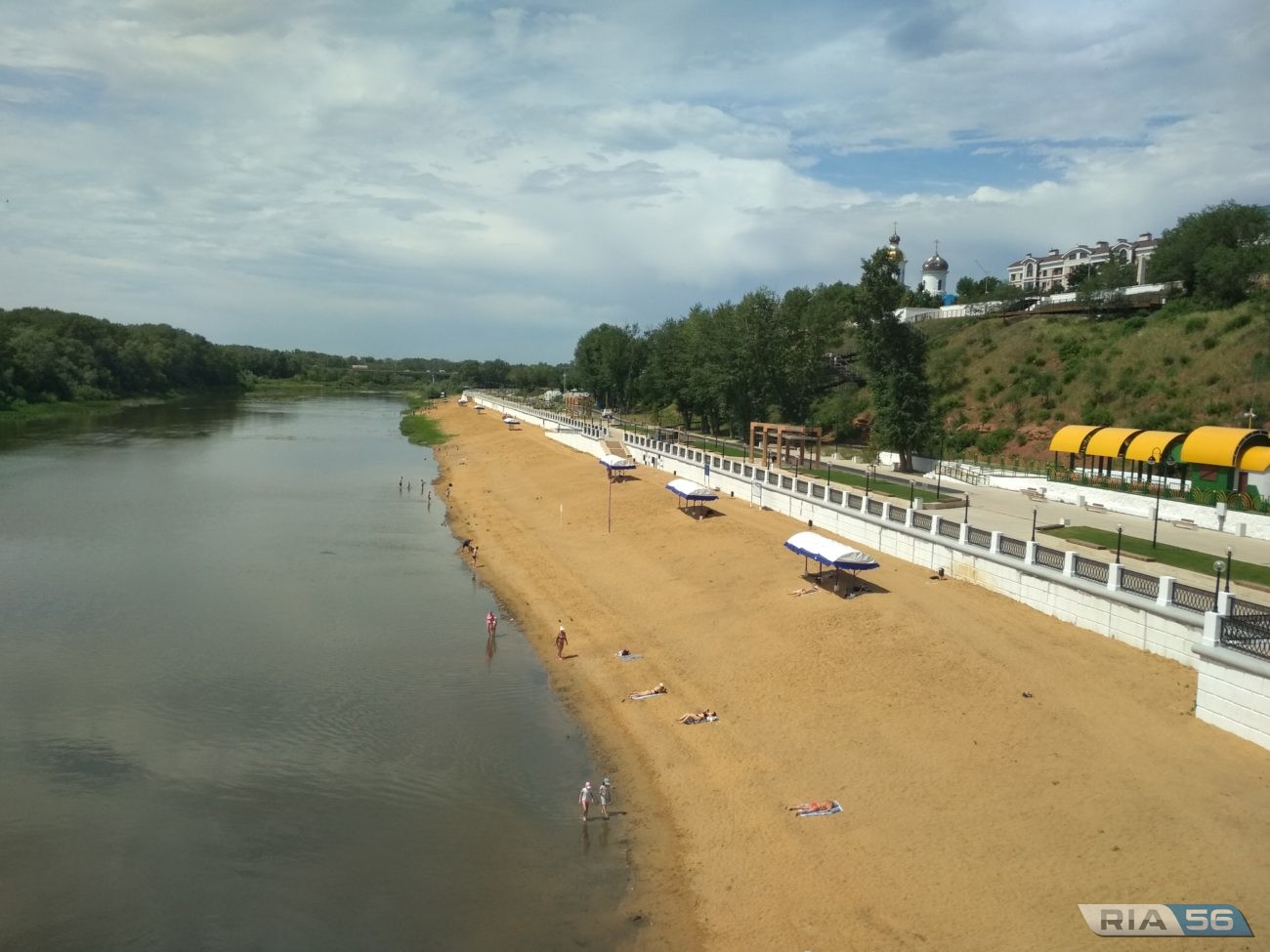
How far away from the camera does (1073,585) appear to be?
68.9ft

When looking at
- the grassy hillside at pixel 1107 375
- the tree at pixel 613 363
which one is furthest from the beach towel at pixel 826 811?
the tree at pixel 613 363

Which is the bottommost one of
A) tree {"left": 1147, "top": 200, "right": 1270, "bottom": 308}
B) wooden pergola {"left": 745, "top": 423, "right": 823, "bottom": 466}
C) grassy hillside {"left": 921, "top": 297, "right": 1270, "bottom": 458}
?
wooden pergola {"left": 745, "top": 423, "right": 823, "bottom": 466}

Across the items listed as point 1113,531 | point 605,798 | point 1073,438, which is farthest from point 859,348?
point 605,798

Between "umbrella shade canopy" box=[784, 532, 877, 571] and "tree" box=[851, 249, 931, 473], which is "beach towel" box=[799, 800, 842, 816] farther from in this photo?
"tree" box=[851, 249, 931, 473]

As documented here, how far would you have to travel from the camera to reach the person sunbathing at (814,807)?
15.6 metres

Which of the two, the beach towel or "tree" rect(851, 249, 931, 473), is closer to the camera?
the beach towel

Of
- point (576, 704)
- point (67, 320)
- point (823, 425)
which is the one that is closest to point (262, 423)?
point (67, 320)

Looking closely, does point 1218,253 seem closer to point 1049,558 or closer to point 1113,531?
point 1113,531

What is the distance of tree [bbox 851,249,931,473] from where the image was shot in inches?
1858

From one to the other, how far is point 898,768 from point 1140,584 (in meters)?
7.71

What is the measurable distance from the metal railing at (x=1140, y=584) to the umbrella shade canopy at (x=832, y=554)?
6.37 meters

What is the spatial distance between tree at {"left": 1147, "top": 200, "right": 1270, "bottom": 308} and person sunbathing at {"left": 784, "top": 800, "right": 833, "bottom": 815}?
62.9m

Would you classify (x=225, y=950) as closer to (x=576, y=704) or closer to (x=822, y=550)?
(x=576, y=704)

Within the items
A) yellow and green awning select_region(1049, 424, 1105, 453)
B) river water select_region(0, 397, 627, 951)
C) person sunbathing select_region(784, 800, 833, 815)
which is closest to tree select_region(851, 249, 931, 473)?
yellow and green awning select_region(1049, 424, 1105, 453)
